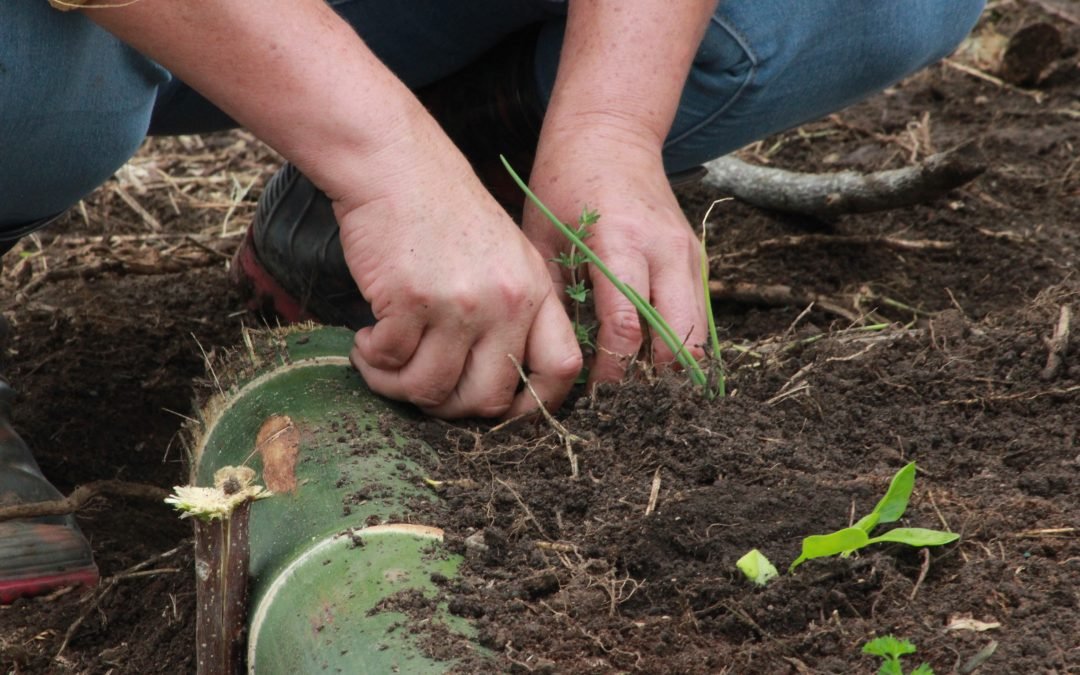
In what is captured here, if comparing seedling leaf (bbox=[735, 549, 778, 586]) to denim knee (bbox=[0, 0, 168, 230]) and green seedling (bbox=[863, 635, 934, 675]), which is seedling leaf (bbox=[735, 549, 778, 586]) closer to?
green seedling (bbox=[863, 635, 934, 675])

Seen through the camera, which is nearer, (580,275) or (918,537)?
(918,537)

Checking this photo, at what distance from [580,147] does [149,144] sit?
239 cm

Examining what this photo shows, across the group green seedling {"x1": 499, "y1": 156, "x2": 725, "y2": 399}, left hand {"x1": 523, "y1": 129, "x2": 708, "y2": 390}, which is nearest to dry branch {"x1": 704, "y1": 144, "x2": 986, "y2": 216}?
left hand {"x1": 523, "y1": 129, "x2": 708, "y2": 390}

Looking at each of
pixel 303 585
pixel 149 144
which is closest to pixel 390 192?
pixel 303 585

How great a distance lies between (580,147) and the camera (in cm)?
162

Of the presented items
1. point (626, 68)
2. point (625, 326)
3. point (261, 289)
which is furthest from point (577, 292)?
point (261, 289)

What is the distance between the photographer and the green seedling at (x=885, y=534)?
1.12 metres

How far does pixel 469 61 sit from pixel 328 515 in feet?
3.95

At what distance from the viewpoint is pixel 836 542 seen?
112cm

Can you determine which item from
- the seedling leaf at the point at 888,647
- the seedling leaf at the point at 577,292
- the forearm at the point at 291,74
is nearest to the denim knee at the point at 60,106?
the forearm at the point at 291,74

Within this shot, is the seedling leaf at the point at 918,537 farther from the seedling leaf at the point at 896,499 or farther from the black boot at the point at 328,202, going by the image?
the black boot at the point at 328,202

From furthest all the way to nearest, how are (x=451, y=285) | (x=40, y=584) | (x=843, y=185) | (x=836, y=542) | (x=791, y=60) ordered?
(x=843, y=185)
(x=791, y=60)
(x=40, y=584)
(x=451, y=285)
(x=836, y=542)

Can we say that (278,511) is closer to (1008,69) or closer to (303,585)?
(303,585)

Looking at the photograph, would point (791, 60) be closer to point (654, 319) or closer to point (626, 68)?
point (626, 68)
